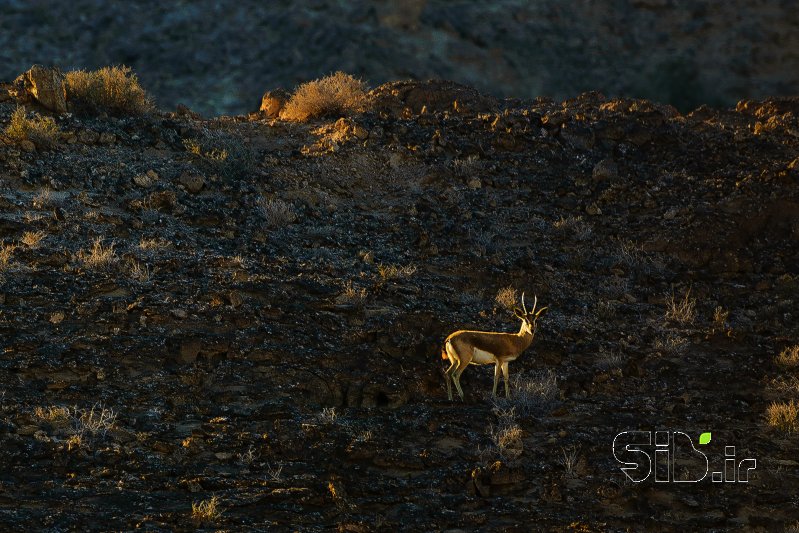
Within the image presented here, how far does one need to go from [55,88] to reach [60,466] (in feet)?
28.0

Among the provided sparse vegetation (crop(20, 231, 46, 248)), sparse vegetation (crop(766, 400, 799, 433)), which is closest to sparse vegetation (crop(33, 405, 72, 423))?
sparse vegetation (crop(20, 231, 46, 248))

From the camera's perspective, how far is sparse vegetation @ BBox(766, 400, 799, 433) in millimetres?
11836

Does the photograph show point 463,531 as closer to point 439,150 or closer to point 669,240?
point 669,240

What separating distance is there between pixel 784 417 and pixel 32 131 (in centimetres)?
959

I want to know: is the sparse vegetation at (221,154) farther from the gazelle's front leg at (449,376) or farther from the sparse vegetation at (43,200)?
the gazelle's front leg at (449,376)

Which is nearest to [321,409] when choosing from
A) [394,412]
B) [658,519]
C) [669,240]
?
[394,412]

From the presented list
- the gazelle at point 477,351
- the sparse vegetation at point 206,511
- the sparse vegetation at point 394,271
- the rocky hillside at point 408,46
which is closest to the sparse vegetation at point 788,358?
the gazelle at point 477,351

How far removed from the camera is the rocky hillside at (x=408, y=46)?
3250cm

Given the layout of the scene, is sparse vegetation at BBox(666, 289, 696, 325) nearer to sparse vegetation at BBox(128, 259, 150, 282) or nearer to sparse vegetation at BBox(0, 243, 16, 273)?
sparse vegetation at BBox(128, 259, 150, 282)

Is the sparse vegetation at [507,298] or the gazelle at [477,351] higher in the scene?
the sparse vegetation at [507,298]

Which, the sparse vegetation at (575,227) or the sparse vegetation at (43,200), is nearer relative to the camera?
the sparse vegetation at (43,200)

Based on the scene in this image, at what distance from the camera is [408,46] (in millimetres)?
33594

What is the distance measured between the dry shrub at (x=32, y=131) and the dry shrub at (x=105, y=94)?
1233 millimetres

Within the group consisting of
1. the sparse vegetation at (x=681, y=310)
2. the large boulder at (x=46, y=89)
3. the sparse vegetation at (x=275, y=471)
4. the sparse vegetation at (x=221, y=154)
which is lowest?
the sparse vegetation at (x=275, y=471)
